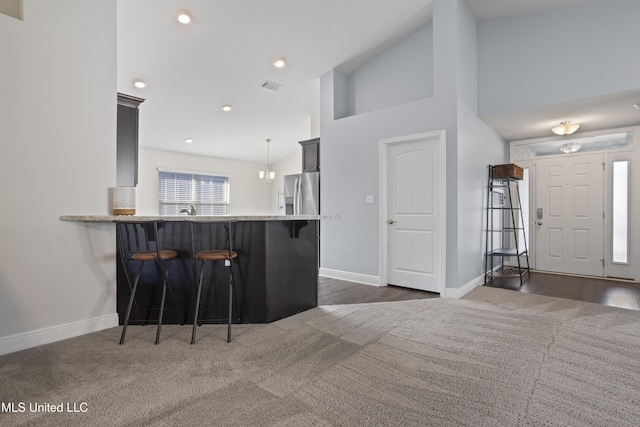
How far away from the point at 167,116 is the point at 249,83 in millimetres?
1760

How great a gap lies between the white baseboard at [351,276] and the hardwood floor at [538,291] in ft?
0.34

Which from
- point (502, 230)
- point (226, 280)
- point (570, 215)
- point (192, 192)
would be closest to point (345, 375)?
point (226, 280)

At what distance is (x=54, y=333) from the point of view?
2541mm

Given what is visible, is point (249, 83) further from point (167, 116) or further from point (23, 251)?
point (23, 251)

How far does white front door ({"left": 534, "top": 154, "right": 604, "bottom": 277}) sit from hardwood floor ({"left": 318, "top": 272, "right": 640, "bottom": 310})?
1.42ft

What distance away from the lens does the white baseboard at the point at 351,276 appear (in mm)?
4469

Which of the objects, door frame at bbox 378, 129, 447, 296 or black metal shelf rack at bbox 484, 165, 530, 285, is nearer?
door frame at bbox 378, 129, 447, 296

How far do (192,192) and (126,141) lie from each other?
14.4ft

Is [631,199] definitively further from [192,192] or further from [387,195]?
[192,192]

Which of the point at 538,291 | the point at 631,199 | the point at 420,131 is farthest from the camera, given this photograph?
the point at 631,199

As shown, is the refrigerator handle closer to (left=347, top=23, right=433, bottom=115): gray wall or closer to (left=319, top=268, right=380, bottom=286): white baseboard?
(left=319, top=268, right=380, bottom=286): white baseboard

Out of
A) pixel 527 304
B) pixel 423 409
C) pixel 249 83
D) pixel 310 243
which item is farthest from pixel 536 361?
pixel 249 83

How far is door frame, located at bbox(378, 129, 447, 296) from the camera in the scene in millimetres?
3885

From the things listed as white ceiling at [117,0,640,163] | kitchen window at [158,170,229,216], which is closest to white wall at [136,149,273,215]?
kitchen window at [158,170,229,216]
